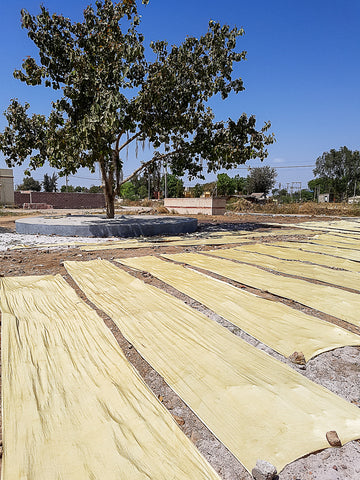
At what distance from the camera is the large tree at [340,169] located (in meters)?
50.8

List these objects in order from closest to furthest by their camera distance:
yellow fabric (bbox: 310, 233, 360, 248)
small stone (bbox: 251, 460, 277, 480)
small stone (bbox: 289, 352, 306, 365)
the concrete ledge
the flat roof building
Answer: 1. small stone (bbox: 251, 460, 277, 480)
2. small stone (bbox: 289, 352, 306, 365)
3. yellow fabric (bbox: 310, 233, 360, 248)
4. the concrete ledge
5. the flat roof building

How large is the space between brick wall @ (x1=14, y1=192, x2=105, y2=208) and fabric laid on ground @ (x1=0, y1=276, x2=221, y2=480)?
31378 mm

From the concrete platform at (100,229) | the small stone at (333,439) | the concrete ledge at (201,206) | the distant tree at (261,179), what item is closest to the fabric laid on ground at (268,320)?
the small stone at (333,439)

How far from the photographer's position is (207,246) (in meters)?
7.56

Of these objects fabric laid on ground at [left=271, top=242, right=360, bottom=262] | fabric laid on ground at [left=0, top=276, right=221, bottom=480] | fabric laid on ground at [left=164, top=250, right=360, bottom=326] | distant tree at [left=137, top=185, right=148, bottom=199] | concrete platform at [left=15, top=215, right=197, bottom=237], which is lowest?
fabric laid on ground at [left=0, top=276, right=221, bottom=480]

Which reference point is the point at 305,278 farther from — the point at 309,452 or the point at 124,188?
the point at 124,188

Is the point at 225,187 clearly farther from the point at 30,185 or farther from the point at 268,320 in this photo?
the point at 268,320

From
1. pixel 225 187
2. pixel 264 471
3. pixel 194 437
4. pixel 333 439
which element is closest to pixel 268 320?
pixel 333 439

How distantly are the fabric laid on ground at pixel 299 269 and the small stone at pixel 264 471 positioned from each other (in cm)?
330

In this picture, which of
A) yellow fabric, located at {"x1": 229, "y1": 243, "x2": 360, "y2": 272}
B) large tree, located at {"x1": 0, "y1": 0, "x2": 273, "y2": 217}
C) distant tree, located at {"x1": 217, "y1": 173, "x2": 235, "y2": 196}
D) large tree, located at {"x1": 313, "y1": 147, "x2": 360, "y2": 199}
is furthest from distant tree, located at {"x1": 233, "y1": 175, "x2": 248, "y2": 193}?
yellow fabric, located at {"x1": 229, "y1": 243, "x2": 360, "y2": 272}

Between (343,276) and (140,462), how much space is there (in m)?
4.17

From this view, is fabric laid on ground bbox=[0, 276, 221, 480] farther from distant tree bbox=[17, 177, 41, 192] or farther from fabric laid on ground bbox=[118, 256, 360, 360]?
distant tree bbox=[17, 177, 41, 192]

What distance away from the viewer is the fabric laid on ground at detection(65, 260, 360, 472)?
5.19ft

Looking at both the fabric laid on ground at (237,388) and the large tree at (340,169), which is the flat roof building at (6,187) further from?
the large tree at (340,169)
